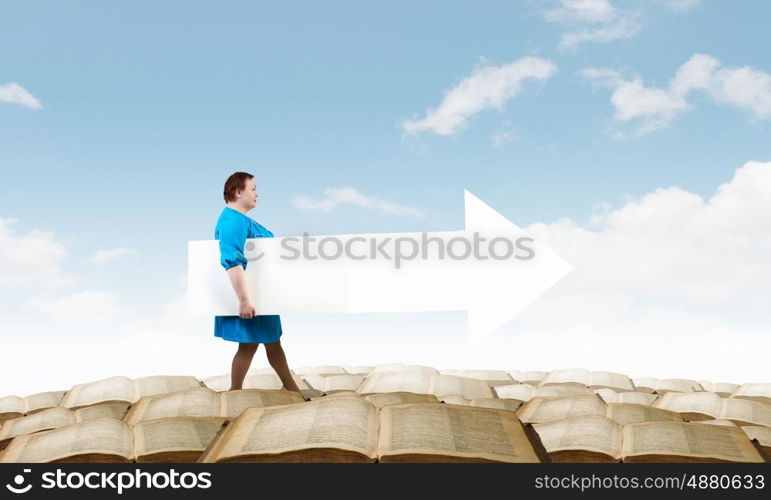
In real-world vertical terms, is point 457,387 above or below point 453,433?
below

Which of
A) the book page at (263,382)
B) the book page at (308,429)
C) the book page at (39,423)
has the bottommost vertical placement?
the book page at (39,423)

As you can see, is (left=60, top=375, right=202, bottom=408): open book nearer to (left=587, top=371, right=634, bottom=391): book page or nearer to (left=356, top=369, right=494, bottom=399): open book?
(left=356, top=369, right=494, bottom=399): open book

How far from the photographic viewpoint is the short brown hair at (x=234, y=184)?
7.56 meters

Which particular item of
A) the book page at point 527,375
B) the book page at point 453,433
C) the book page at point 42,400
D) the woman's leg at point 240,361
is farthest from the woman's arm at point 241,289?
the book page at point 527,375

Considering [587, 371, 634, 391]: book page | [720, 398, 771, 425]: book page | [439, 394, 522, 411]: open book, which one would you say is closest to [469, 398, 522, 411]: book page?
[439, 394, 522, 411]: open book

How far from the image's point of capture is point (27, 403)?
10.3 meters

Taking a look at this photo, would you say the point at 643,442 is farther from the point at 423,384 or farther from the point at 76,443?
the point at 423,384

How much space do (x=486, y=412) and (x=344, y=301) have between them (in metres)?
3.05

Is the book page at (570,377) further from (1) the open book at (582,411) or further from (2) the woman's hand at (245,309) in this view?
(2) the woman's hand at (245,309)

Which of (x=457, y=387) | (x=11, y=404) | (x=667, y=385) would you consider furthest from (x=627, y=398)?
(x=11, y=404)

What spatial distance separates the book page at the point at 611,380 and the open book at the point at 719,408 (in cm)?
333

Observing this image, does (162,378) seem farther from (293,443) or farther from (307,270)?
(293,443)

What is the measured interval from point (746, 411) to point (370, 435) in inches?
217
